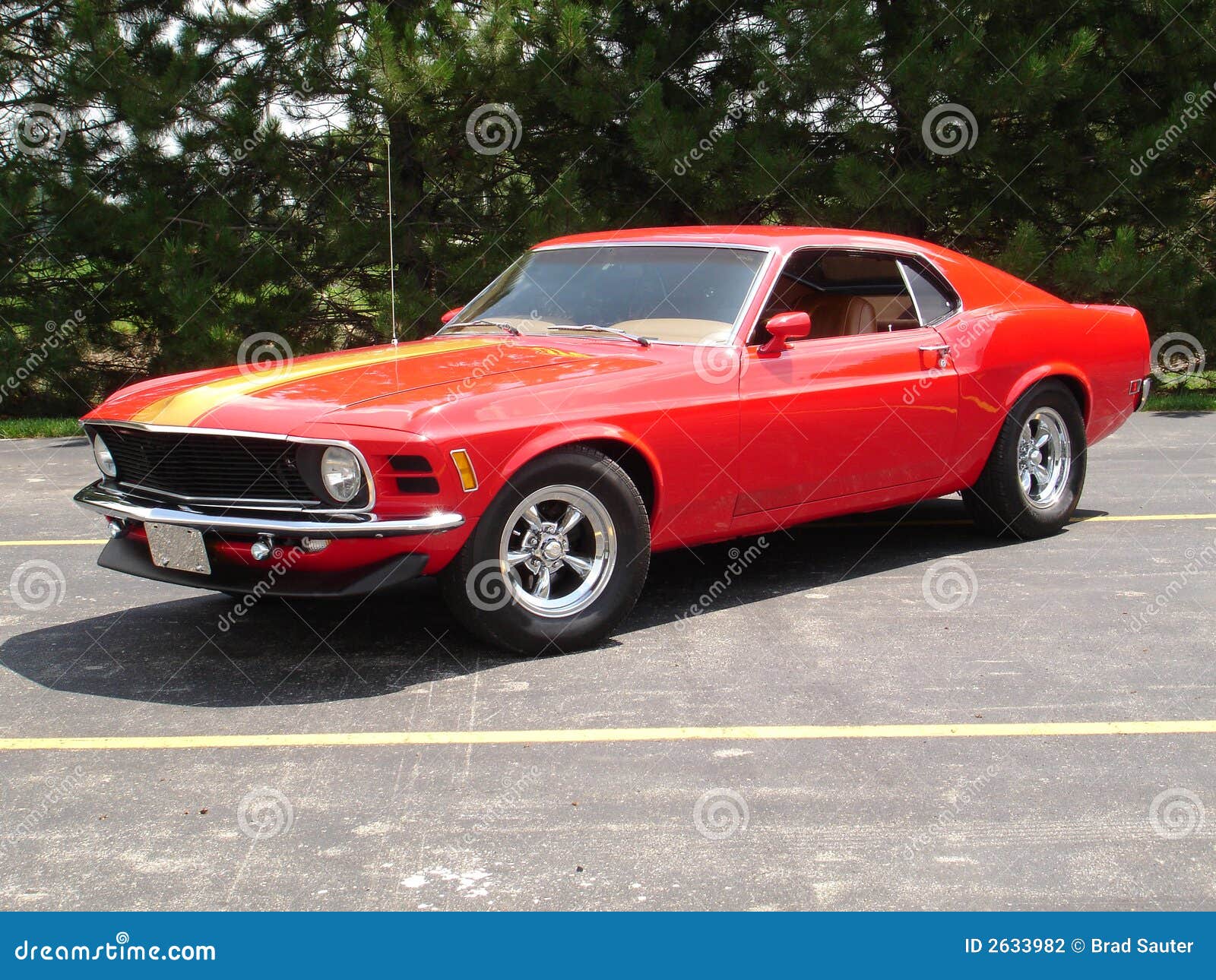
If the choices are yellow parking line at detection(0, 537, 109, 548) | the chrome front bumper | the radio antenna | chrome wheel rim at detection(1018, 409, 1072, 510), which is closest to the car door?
chrome wheel rim at detection(1018, 409, 1072, 510)

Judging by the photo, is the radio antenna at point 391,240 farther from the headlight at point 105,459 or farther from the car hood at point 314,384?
the headlight at point 105,459

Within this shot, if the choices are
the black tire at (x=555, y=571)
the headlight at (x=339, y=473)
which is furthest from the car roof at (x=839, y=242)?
the headlight at (x=339, y=473)

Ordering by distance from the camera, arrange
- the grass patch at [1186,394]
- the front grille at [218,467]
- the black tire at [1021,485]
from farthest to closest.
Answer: the grass patch at [1186,394], the black tire at [1021,485], the front grille at [218,467]

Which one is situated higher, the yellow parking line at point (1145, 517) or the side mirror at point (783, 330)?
the side mirror at point (783, 330)

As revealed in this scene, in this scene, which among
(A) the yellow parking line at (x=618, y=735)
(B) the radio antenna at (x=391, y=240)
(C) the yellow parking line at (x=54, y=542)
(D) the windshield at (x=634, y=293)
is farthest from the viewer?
(B) the radio antenna at (x=391, y=240)

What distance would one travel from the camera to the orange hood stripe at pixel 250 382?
16.0 feet

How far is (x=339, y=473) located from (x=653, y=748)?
1.43m

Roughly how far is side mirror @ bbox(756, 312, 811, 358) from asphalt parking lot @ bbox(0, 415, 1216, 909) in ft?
3.50

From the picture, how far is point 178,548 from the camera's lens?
4.79m

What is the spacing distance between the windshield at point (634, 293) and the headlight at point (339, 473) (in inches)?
61.9

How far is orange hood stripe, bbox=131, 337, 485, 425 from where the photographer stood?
4887 mm

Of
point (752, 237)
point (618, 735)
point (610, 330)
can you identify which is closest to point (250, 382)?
point (610, 330)

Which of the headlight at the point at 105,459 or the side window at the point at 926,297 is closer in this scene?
the headlight at the point at 105,459

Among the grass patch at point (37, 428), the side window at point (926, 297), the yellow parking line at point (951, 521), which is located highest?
the side window at point (926, 297)
